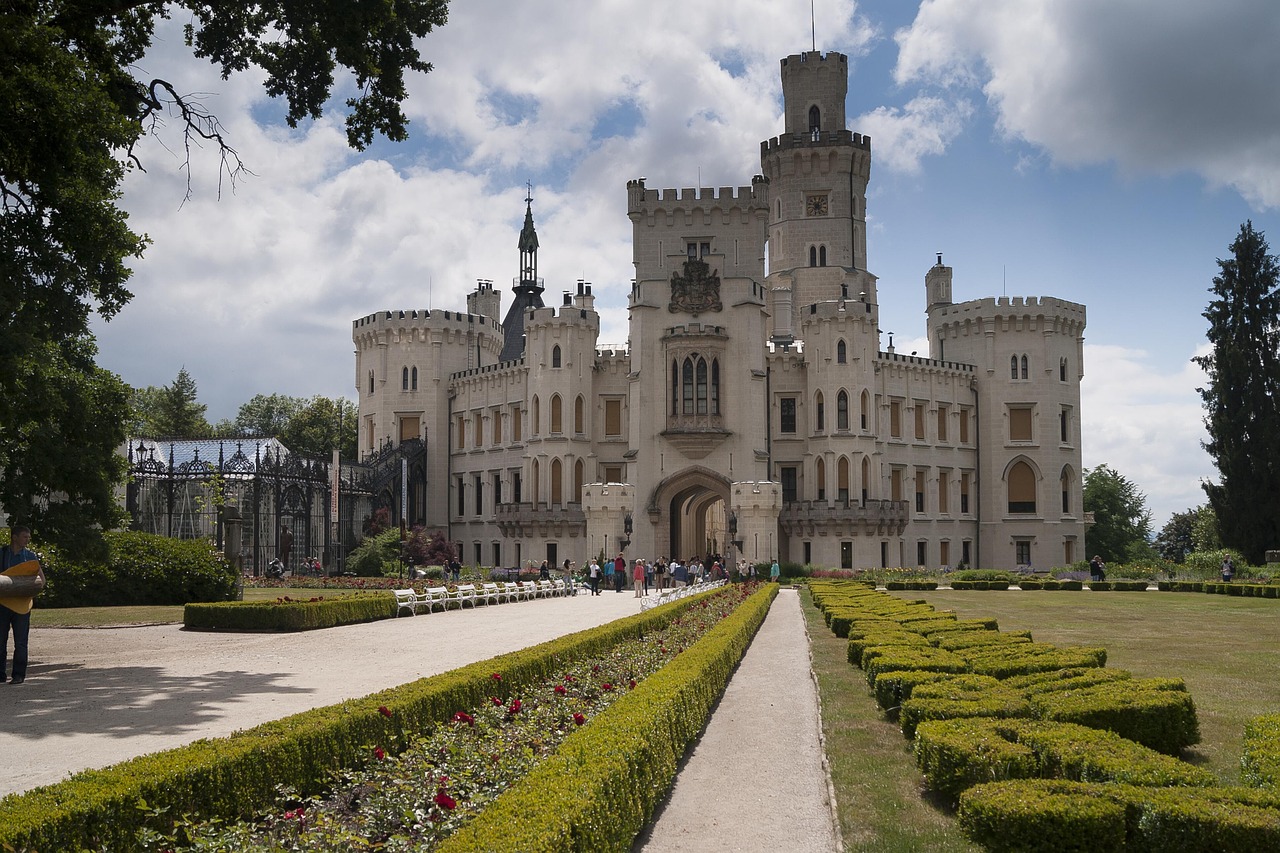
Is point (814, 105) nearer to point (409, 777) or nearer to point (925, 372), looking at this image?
point (925, 372)

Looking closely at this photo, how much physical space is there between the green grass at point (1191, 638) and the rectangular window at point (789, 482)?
1822 centimetres

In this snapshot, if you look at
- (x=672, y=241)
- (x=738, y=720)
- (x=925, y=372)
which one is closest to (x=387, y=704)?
(x=738, y=720)

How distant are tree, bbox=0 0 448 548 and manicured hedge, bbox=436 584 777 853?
27.5 feet

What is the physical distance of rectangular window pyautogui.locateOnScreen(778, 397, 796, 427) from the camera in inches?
2195

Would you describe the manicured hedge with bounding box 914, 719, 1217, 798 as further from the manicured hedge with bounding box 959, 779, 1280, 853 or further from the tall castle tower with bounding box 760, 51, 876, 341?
the tall castle tower with bounding box 760, 51, 876, 341

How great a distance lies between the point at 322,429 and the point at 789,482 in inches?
1565

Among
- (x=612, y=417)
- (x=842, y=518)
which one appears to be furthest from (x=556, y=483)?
(x=842, y=518)

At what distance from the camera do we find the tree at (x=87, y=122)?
1212cm

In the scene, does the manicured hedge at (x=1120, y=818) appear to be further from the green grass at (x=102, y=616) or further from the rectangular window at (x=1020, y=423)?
the rectangular window at (x=1020, y=423)

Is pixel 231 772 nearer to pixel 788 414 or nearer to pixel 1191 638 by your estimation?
pixel 1191 638

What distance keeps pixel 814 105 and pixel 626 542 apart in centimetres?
3054

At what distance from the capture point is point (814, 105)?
6444 centimetres

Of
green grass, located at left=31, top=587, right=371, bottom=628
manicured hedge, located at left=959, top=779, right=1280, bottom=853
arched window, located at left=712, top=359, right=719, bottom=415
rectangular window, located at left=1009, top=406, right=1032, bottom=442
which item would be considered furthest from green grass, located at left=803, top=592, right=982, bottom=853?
rectangular window, located at left=1009, top=406, right=1032, bottom=442

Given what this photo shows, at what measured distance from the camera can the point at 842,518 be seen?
52.2 meters
